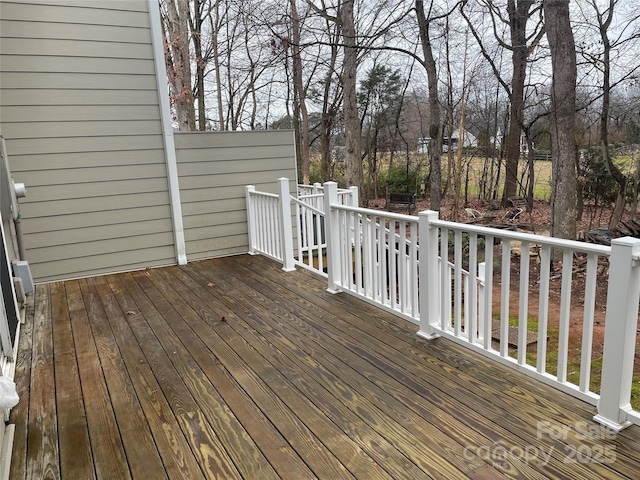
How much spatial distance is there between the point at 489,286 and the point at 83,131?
432 cm

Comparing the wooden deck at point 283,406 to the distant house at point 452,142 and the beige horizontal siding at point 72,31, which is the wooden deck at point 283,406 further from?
the distant house at point 452,142

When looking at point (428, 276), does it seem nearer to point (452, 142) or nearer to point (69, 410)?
point (69, 410)

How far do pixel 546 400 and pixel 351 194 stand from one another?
13.5 feet

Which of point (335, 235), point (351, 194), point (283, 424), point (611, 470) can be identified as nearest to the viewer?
point (611, 470)

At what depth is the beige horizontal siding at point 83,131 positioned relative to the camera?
177 inches

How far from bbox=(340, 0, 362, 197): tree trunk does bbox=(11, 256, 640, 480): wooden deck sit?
21.6ft

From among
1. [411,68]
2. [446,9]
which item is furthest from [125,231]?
[411,68]

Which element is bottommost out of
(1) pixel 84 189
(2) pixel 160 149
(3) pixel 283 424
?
(3) pixel 283 424

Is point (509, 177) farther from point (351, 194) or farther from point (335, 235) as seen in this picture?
point (335, 235)

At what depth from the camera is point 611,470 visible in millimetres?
1722

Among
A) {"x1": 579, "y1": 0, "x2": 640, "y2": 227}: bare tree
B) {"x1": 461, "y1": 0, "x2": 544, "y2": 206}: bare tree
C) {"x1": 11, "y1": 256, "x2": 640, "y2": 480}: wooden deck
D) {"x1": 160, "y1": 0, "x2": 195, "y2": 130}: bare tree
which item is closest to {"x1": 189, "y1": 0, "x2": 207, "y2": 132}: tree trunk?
{"x1": 160, "y1": 0, "x2": 195, "y2": 130}: bare tree

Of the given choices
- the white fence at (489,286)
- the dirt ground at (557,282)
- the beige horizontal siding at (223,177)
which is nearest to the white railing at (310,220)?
the white fence at (489,286)

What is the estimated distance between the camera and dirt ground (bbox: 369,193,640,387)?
4613 mm

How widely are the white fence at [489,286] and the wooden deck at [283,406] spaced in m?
0.11
